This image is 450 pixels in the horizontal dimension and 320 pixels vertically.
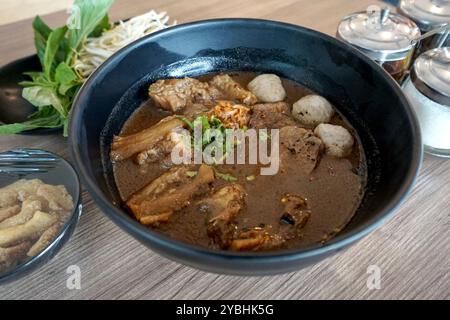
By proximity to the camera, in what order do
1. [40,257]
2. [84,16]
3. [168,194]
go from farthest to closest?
[84,16], [168,194], [40,257]

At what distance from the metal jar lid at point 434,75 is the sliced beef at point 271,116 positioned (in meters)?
0.48

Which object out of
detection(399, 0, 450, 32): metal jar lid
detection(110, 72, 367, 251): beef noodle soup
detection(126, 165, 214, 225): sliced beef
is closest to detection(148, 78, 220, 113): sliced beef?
detection(110, 72, 367, 251): beef noodle soup

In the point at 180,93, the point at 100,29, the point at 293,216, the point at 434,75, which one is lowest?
the point at 293,216

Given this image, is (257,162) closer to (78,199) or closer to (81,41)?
(78,199)

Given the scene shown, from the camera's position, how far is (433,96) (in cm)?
143

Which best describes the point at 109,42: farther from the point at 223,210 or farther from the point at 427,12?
the point at 427,12

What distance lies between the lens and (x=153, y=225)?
1.19m

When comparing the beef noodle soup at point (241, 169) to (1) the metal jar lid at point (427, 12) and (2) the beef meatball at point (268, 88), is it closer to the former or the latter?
(2) the beef meatball at point (268, 88)

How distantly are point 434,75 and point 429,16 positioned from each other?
1.85 ft

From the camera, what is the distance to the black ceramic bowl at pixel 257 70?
3.03ft

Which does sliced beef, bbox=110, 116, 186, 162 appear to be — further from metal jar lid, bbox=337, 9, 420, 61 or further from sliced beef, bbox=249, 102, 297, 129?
metal jar lid, bbox=337, 9, 420, 61

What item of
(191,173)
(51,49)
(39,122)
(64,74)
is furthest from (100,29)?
(191,173)
